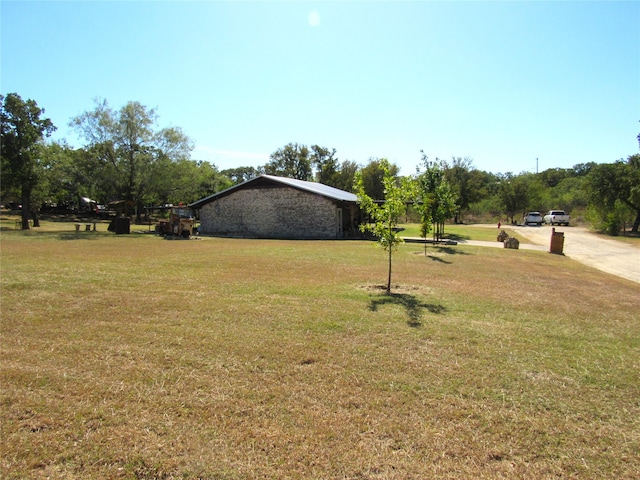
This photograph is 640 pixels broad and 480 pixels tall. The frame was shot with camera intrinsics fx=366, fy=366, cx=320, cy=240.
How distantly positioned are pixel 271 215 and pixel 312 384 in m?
25.1

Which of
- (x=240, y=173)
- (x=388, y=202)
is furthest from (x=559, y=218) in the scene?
(x=240, y=173)

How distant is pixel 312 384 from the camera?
3.87 metres

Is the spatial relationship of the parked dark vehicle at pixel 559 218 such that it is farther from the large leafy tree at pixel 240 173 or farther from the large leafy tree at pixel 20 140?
the large leafy tree at pixel 240 173

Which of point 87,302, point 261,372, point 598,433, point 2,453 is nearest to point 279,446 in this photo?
point 261,372

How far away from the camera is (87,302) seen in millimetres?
6832

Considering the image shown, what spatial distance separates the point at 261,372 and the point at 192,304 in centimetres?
323

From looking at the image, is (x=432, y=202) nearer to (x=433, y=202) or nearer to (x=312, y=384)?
(x=433, y=202)

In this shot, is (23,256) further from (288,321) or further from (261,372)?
(261,372)

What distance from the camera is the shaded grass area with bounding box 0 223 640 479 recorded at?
2.78 meters

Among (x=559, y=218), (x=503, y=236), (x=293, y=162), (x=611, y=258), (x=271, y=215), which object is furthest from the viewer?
(x=293, y=162)

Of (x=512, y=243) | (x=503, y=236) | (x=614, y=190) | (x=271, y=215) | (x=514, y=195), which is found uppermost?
(x=514, y=195)

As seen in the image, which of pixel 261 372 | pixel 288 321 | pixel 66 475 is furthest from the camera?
pixel 288 321

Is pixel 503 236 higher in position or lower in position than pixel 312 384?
higher

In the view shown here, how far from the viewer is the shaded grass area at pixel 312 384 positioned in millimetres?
2775
